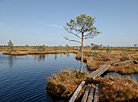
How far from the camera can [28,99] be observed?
39.3 ft

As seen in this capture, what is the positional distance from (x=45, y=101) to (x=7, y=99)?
15.2ft

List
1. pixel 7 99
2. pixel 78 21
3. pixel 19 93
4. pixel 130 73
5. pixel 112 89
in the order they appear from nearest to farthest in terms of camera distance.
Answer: pixel 112 89 → pixel 7 99 → pixel 19 93 → pixel 78 21 → pixel 130 73

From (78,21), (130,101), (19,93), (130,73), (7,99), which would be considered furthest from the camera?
(130,73)

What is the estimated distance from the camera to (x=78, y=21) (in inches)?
652

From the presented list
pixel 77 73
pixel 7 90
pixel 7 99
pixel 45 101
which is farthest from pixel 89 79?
pixel 7 90

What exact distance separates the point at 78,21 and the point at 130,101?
12.4 metres

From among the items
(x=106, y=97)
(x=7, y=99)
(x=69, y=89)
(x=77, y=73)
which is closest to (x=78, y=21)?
(x=77, y=73)

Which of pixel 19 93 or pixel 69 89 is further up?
pixel 69 89

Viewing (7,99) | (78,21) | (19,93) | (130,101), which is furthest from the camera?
(78,21)

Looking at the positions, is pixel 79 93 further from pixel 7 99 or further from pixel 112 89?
pixel 7 99

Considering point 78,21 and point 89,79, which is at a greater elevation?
point 78,21

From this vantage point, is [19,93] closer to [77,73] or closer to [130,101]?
[77,73]

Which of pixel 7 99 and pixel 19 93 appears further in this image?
pixel 19 93

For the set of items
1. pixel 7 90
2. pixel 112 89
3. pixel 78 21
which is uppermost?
pixel 78 21
